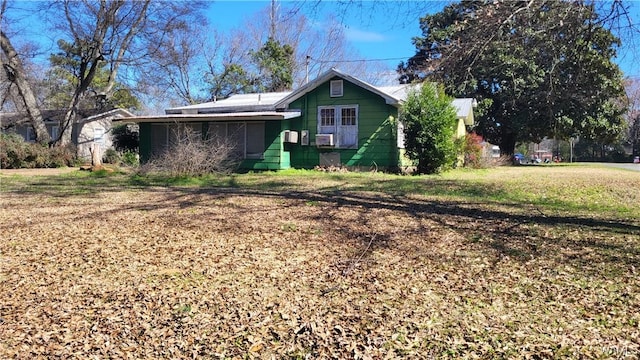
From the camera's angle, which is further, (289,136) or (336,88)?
(336,88)

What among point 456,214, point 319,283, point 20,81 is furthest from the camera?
point 20,81

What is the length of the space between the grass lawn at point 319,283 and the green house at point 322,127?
31.7 feet


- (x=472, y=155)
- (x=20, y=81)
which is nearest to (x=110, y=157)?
(x=20, y=81)

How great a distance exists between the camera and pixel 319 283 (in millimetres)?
3844

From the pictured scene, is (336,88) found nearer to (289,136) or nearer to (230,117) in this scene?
(289,136)

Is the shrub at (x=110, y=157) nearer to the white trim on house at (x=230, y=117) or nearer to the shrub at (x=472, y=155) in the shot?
the white trim on house at (x=230, y=117)

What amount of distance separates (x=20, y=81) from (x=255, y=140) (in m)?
13.0

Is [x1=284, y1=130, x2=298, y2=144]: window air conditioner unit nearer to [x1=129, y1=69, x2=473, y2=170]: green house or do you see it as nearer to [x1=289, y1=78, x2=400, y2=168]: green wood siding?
[x1=129, y1=69, x2=473, y2=170]: green house

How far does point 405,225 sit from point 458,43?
2.84m

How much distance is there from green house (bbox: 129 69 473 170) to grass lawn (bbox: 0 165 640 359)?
967 cm

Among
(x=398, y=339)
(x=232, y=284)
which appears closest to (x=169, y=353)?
(x=232, y=284)

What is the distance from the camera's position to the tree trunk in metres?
20.5

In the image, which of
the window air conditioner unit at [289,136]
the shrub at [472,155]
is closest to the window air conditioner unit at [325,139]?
the window air conditioner unit at [289,136]

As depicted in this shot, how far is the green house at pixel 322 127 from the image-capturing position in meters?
16.6
